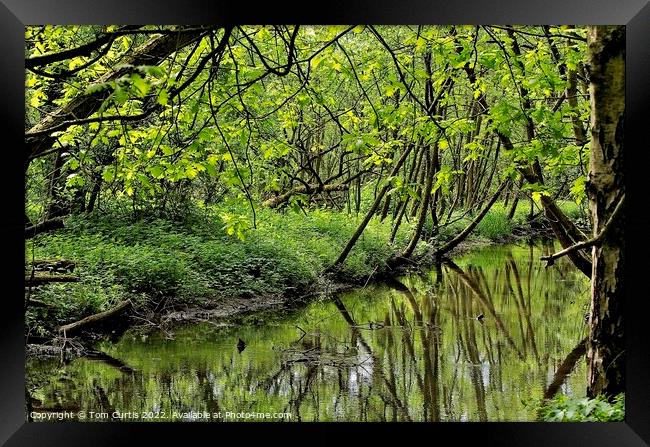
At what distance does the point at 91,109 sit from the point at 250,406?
10.1 ft

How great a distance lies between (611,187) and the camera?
3.81 meters

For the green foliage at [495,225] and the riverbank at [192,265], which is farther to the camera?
the green foliage at [495,225]

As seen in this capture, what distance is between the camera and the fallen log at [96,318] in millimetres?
6773

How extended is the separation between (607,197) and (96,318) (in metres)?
5.47

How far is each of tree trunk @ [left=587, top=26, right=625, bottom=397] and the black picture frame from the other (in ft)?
2.56

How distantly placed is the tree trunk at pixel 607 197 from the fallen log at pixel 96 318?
5193 millimetres

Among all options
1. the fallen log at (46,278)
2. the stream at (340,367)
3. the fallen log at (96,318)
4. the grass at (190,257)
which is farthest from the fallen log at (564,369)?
the fallen log at (46,278)

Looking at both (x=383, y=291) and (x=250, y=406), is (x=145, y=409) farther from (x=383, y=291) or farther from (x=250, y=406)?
(x=383, y=291)

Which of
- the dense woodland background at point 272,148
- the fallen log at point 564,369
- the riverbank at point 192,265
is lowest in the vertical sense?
the fallen log at point 564,369

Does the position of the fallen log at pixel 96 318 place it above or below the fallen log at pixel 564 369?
above
